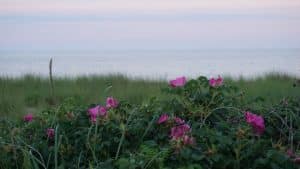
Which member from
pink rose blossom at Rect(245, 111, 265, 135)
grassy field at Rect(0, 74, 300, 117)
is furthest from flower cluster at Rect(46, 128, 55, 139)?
grassy field at Rect(0, 74, 300, 117)

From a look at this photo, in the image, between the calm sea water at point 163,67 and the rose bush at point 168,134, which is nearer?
the rose bush at point 168,134

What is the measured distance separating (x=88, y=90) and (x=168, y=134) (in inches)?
287

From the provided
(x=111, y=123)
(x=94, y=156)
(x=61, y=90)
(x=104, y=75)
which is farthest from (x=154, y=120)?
(x=104, y=75)

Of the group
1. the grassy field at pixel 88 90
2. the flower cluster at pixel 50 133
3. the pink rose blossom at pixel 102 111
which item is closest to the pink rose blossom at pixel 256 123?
the pink rose blossom at pixel 102 111

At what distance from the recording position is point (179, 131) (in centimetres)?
210

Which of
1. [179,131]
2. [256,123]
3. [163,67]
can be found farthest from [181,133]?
[163,67]

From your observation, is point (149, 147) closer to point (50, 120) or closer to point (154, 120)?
point (154, 120)

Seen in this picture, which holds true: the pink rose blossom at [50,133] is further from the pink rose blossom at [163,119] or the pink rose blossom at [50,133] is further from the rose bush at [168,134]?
the pink rose blossom at [163,119]

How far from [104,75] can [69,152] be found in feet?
31.2

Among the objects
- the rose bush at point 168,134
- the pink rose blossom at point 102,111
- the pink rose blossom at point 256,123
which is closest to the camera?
the rose bush at point 168,134

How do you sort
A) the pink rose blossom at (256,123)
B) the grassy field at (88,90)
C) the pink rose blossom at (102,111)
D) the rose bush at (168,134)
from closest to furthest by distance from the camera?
the rose bush at (168,134)
the pink rose blossom at (256,123)
the pink rose blossom at (102,111)
the grassy field at (88,90)

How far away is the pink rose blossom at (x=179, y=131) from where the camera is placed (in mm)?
2076

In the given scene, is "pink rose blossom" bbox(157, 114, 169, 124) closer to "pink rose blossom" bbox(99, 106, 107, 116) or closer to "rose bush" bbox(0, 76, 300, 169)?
"rose bush" bbox(0, 76, 300, 169)

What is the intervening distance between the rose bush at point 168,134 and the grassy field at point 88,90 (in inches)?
150
